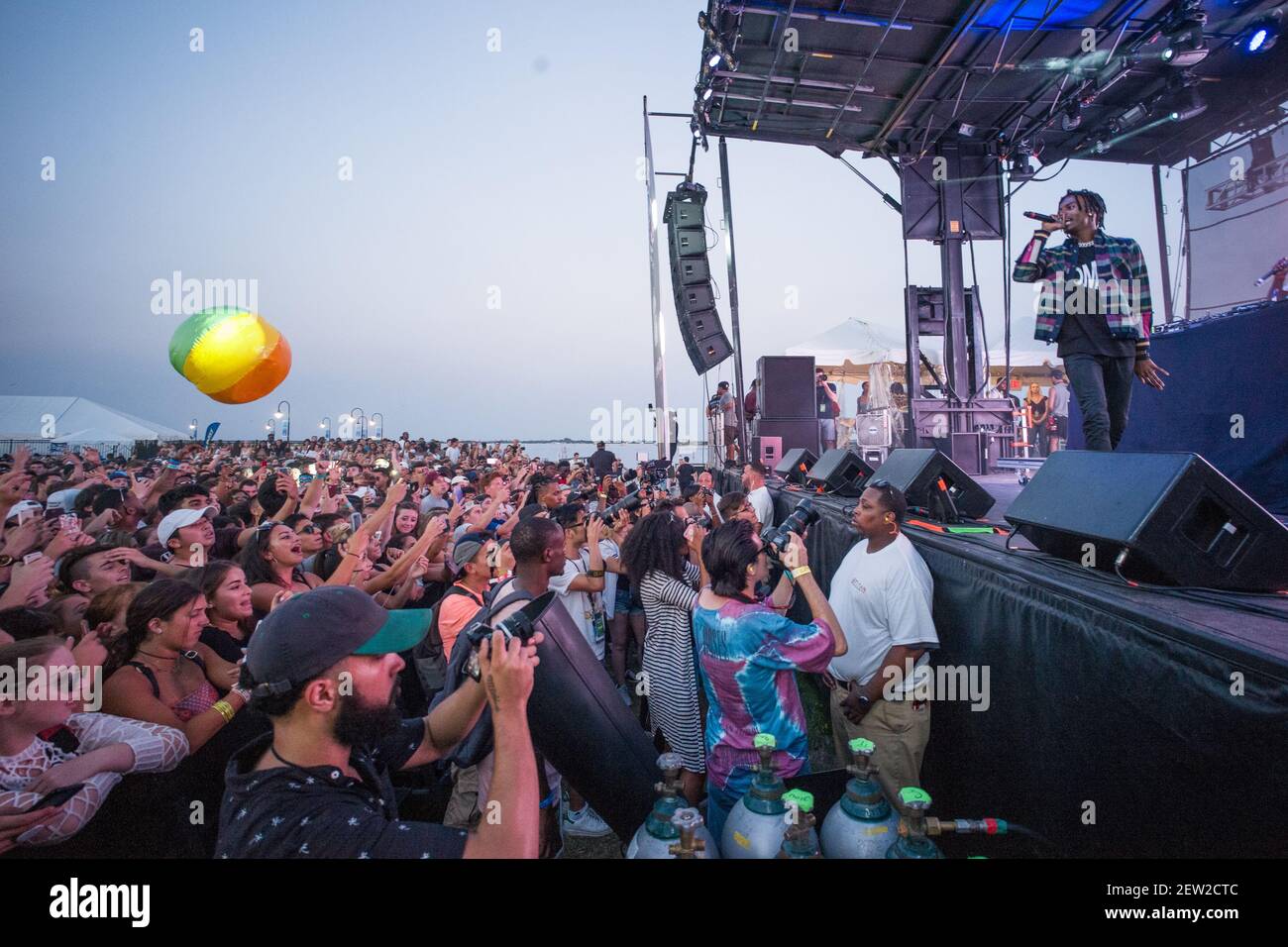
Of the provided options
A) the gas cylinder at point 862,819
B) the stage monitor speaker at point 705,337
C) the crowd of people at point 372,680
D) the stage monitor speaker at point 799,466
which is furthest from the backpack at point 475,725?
the stage monitor speaker at point 705,337

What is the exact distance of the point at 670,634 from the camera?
9.76 ft

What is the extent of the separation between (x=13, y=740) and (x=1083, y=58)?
32.7 feet

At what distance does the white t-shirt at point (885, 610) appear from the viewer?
254 centimetres

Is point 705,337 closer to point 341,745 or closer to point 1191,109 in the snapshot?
point 1191,109

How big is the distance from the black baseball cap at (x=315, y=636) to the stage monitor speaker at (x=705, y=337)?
31.0ft

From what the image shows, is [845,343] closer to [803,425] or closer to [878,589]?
[803,425]

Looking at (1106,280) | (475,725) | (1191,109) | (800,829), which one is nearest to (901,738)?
(800,829)

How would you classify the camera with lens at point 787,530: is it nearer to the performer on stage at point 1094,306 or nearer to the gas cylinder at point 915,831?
the gas cylinder at point 915,831

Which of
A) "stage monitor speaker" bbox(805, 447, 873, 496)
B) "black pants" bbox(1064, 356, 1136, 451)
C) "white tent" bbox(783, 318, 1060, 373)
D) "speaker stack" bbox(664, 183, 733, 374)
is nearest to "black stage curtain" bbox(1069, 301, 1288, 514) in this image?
"black pants" bbox(1064, 356, 1136, 451)

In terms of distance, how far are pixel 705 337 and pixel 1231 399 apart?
724 centimetres

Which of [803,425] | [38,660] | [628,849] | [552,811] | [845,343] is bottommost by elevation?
[552,811]

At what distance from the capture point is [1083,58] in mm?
6398

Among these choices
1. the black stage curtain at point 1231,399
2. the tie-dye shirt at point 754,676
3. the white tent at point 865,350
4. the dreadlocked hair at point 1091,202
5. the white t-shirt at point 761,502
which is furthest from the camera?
the white tent at point 865,350
